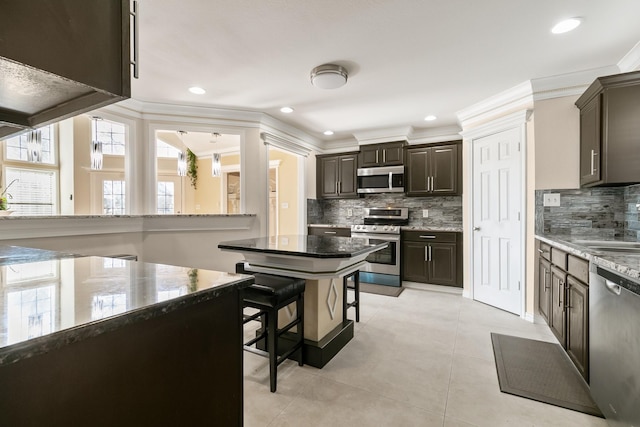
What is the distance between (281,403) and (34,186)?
595 cm

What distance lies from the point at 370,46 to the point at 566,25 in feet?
4.37

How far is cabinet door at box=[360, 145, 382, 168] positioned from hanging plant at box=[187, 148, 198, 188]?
3717 mm

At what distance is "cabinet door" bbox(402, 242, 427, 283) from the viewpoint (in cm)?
414

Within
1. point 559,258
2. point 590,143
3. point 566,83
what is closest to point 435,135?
point 566,83

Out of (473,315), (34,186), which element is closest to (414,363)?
(473,315)

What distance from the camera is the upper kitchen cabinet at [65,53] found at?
0.70 m

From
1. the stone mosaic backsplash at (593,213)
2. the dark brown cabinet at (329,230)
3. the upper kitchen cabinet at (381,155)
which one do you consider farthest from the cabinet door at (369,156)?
the stone mosaic backsplash at (593,213)

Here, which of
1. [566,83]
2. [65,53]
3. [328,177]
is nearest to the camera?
[65,53]

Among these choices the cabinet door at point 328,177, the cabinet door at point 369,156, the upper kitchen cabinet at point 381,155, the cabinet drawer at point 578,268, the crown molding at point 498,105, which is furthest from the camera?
the cabinet door at point 328,177

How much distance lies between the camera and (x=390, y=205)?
16.0 ft

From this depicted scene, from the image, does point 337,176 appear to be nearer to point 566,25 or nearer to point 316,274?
point 316,274

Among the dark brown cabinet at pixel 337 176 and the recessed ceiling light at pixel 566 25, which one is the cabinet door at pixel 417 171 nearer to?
the dark brown cabinet at pixel 337 176

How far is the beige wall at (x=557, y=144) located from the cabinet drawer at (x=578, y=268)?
118 cm

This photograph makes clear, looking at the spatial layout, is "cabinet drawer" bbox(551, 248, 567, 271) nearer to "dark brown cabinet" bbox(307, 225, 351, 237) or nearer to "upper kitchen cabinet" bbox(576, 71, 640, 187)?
"upper kitchen cabinet" bbox(576, 71, 640, 187)
